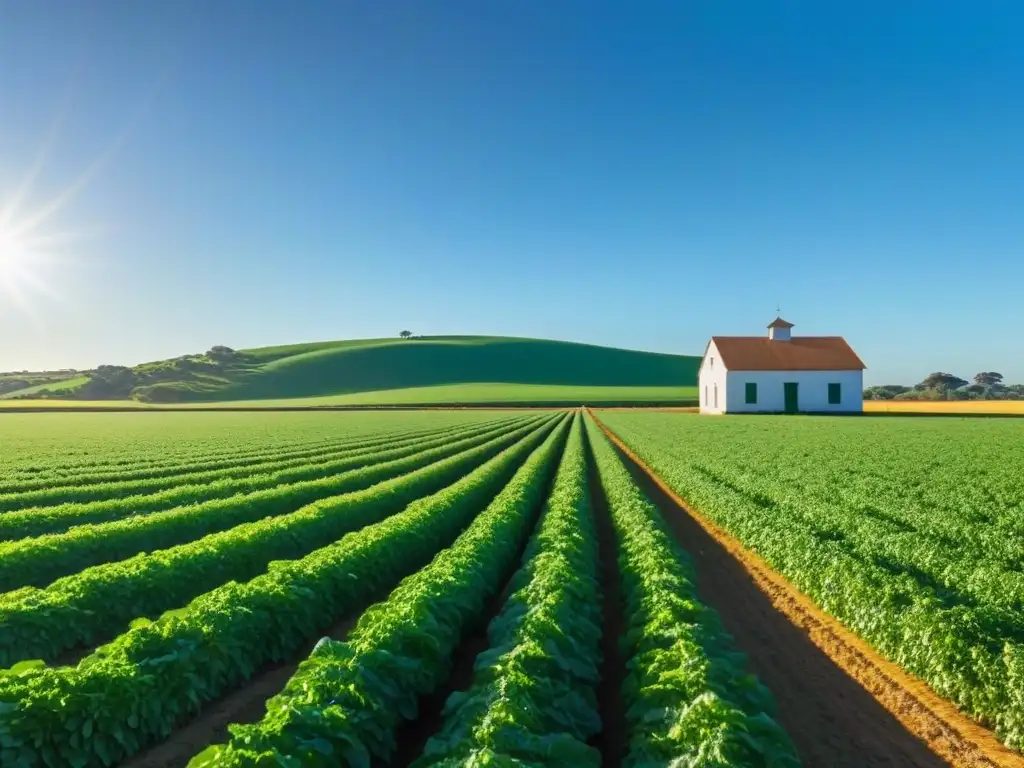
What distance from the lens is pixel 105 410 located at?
94.1 metres

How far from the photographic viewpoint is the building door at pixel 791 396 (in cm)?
6556

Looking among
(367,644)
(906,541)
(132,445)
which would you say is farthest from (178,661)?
(132,445)

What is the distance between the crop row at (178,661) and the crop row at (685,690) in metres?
4.48

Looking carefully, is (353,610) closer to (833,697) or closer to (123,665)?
(123,665)

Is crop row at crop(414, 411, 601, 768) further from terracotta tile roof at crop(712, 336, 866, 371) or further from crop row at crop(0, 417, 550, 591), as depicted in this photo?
terracotta tile roof at crop(712, 336, 866, 371)

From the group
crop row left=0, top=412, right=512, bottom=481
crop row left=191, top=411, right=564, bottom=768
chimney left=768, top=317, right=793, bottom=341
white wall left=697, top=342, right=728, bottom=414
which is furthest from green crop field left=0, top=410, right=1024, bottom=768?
chimney left=768, top=317, right=793, bottom=341

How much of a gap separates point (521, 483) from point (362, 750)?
1338cm

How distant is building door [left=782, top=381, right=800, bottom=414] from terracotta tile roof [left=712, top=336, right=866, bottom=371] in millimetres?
1589

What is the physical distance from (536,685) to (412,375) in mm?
143221

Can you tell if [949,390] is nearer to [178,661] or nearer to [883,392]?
[883,392]

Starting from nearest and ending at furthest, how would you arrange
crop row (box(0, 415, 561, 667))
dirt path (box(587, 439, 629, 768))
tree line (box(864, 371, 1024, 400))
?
dirt path (box(587, 439, 629, 768)) < crop row (box(0, 415, 561, 667)) < tree line (box(864, 371, 1024, 400))

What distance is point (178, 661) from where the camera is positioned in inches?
Result: 274

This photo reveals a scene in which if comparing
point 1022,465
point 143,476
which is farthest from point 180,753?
point 1022,465

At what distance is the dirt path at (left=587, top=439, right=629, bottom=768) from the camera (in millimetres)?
6648
